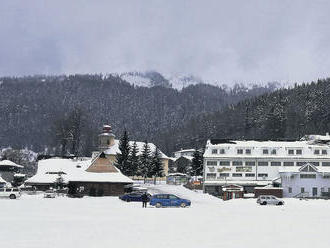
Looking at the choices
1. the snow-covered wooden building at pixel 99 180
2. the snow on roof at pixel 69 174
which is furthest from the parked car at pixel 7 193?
the snow on roof at pixel 69 174

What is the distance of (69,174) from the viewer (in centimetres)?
8762

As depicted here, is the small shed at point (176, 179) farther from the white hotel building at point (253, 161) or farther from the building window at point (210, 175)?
the white hotel building at point (253, 161)

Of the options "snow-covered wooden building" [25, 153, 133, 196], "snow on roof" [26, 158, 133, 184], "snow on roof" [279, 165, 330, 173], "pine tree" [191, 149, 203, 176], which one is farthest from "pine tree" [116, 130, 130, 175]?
"snow on roof" [279, 165, 330, 173]

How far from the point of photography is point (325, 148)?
3551 inches

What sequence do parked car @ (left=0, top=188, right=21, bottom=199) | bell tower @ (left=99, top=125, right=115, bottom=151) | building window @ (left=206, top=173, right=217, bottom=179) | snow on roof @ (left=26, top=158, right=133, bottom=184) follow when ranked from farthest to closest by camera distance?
1. bell tower @ (left=99, top=125, right=115, bottom=151)
2. building window @ (left=206, top=173, right=217, bottom=179)
3. snow on roof @ (left=26, top=158, right=133, bottom=184)
4. parked car @ (left=0, top=188, right=21, bottom=199)

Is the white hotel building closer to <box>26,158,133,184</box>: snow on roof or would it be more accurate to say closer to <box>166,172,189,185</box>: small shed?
<box>166,172,189,185</box>: small shed

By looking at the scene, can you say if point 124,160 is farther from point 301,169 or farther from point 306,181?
point 306,181

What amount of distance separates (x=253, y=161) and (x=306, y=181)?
11.9 meters

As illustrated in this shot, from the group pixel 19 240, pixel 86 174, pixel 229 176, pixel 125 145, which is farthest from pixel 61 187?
pixel 19 240

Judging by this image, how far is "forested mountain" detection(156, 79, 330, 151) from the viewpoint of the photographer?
476 ft

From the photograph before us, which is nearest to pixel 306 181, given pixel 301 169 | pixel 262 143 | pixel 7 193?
pixel 301 169

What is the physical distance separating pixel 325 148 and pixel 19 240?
80214 millimetres

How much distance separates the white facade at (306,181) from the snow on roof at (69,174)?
26.6 metres

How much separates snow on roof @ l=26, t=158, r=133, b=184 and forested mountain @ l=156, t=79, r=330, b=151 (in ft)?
216
